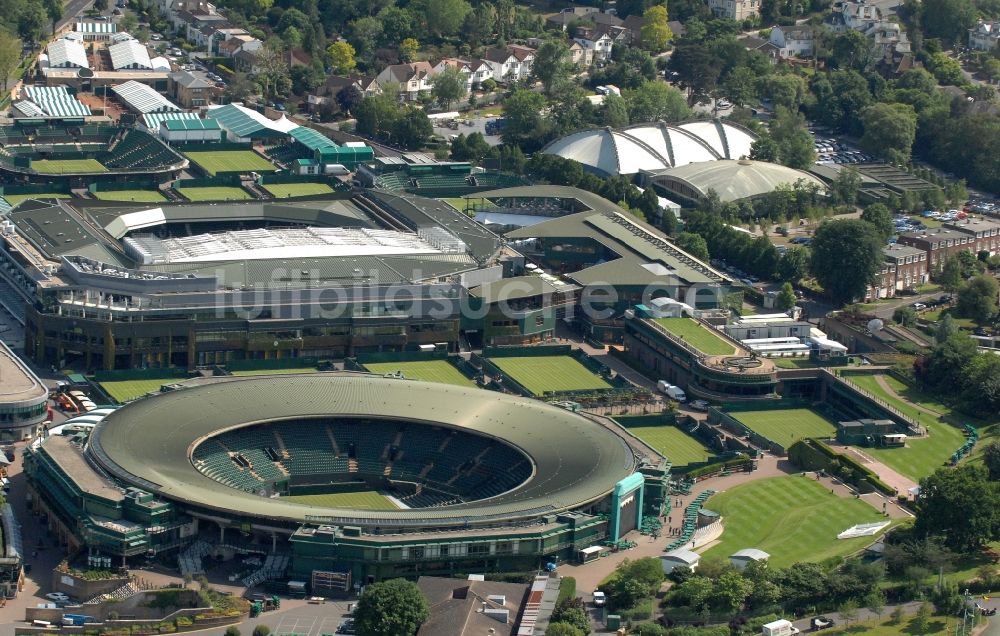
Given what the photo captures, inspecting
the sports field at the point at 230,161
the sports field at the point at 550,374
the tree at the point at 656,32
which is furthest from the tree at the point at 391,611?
the tree at the point at 656,32

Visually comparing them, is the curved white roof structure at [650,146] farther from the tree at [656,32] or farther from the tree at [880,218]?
the tree at [656,32]

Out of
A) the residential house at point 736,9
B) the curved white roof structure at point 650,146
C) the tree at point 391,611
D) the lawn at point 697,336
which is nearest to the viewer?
the tree at point 391,611

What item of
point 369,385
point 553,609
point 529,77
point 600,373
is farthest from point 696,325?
point 529,77

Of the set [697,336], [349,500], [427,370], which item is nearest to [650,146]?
[697,336]

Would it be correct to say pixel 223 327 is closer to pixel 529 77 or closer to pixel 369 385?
pixel 369 385

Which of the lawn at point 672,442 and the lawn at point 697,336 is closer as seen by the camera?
the lawn at point 672,442
